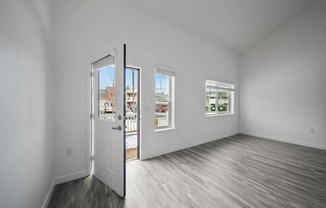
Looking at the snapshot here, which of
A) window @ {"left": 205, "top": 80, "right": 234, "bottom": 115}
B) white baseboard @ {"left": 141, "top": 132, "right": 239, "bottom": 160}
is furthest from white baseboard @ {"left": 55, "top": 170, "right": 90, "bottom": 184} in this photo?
window @ {"left": 205, "top": 80, "right": 234, "bottom": 115}

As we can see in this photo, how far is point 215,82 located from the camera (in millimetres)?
4582

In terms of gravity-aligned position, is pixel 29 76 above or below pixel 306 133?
above

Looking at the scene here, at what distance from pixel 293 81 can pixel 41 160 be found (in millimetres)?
6417

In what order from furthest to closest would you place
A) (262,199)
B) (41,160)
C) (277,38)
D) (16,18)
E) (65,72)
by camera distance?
(277,38), (65,72), (262,199), (41,160), (16,18)

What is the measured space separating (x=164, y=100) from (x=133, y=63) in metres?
1.22

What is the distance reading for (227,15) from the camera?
3.35 meters

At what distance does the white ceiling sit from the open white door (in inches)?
67.2

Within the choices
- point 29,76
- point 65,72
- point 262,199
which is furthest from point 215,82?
point 29,76

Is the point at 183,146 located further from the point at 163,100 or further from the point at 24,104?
the point at 24,104

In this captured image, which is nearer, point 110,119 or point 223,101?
point 110,119

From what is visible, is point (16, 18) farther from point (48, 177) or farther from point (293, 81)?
point (293, 81)

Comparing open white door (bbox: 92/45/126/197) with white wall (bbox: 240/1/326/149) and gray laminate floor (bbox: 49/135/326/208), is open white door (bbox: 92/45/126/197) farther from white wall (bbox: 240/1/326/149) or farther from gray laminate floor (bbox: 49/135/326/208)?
white wall (bbox: 240/1/326/149)

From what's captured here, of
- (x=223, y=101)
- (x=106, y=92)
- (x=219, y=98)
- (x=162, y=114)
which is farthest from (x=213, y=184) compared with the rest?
(x=223, y=101)

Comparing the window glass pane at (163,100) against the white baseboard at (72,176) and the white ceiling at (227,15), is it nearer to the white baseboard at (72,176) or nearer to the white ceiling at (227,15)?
the white ceiling at (227,15)
